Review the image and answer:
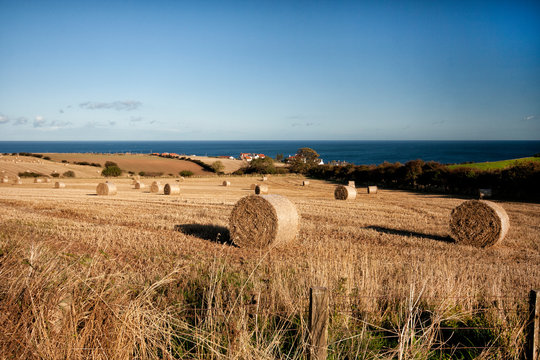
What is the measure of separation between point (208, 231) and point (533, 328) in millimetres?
10388

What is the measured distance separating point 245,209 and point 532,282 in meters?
7.25

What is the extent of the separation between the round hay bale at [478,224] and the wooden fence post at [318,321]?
10.3 metres

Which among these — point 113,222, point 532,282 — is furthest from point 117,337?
point 113,222

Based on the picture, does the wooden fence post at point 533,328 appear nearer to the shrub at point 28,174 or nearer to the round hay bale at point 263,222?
the round hay bale at point 263,222

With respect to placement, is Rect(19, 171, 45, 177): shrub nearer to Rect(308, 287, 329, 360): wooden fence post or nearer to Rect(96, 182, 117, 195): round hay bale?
Rect(96, 182, 117, 195): round hay bale

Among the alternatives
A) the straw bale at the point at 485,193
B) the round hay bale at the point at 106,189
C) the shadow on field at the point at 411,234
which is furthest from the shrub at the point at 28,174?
the straw bale at the point at 485,193

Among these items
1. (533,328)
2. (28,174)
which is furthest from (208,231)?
(28,174)

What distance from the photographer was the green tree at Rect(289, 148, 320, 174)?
57750mm

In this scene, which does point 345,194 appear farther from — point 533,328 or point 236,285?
point 533,328

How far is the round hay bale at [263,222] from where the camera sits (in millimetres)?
11047

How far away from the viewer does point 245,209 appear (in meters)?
11.7

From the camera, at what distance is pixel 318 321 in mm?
3420

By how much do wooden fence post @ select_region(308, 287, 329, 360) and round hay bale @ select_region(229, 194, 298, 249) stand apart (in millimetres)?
7317

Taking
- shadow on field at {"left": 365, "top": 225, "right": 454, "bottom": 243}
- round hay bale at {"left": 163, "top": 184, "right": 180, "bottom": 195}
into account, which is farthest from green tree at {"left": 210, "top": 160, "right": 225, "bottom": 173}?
shadow on field at {"left": 365, "top": 225, "right": 454, "bottom": 243}
